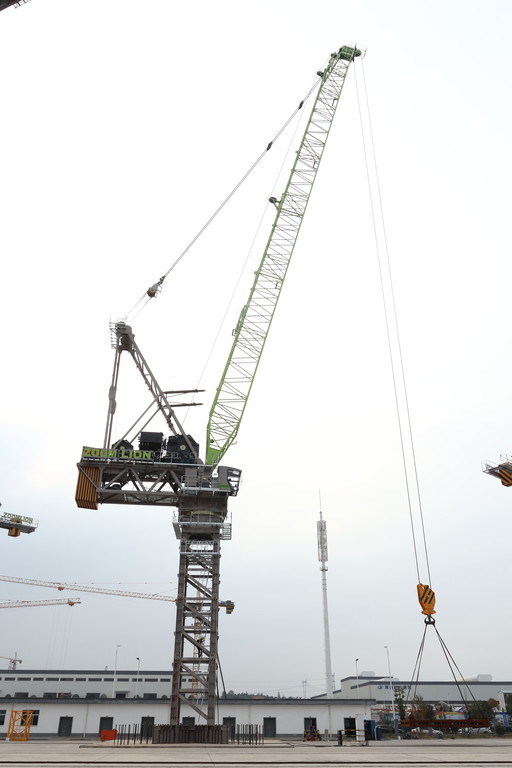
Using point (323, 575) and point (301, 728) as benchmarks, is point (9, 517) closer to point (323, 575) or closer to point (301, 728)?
point (323, 575)

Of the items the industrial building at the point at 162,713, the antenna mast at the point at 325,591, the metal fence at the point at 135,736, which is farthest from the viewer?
the antenna mast at the point at 325,591

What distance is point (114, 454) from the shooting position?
60.2 metres

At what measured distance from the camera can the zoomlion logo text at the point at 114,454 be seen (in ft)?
197

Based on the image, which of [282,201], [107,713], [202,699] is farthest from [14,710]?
[282,201]

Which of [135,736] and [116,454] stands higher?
[116,454]

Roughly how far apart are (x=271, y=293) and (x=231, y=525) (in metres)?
27.7

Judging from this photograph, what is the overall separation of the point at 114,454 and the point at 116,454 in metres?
0.21

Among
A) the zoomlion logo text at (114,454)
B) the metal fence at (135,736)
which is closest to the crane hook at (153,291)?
the zoomlion logo text at (114,454)

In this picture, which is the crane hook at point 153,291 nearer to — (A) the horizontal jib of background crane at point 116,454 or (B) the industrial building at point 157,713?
(A) the horizontal jib of background crane at point 116,454

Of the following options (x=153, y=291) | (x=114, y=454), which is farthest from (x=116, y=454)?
(x=153, y=291)

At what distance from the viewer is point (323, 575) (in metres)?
114

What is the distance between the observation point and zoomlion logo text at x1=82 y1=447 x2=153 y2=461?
197ft

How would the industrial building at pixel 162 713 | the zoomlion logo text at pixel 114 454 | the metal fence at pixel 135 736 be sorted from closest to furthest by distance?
the metal fence at pixel 135 736, the zoomlion logo text at pixel 114 454, the industrial building at pixel 162 713

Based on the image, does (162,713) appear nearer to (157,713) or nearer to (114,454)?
(157,713)
